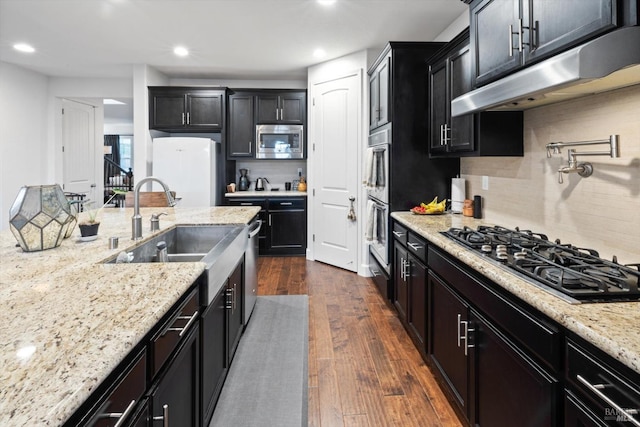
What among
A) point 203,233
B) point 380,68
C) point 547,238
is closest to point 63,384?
point 203,233

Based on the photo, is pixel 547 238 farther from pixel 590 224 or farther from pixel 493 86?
pixel 493 86

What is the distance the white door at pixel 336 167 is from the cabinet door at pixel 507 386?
3.20 metres

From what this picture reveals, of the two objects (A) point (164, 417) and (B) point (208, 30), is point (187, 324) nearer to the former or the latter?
(A) point (164, 417)

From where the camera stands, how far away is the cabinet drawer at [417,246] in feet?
8.06

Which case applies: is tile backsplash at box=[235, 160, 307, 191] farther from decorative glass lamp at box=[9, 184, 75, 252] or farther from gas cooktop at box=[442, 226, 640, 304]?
decorative glass lamp at box=[9, 184, 75, 252]

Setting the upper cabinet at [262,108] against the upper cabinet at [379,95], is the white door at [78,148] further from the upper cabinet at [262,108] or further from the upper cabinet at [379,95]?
the upper cabinet at [379,95]

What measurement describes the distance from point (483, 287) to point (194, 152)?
178 inches

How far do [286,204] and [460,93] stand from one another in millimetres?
3350

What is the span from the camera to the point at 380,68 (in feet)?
12.9

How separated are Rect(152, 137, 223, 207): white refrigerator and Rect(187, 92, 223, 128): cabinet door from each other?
17.1 inches

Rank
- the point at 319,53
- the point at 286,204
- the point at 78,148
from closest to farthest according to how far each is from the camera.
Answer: the point at 319,53, the point at 286,204, the point at 78,148

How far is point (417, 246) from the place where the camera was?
2609 mm

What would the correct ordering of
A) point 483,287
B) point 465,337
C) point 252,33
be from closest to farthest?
point 483,287 < point 465,337 < point 252,33

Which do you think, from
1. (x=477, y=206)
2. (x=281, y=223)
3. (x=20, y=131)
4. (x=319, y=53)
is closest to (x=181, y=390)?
(x=477, y=206)
